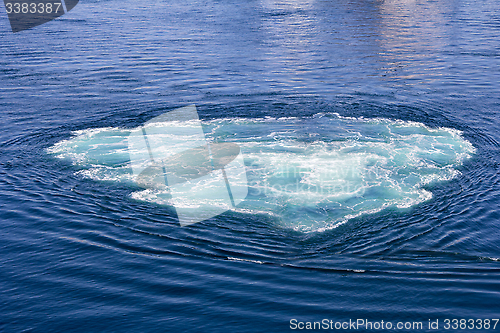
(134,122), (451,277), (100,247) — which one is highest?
(134,122)

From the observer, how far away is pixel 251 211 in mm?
13758

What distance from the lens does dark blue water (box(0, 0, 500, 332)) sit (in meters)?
10.0

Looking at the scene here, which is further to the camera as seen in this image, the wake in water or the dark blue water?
the wake in water

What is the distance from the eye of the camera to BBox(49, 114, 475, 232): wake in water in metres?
14.2

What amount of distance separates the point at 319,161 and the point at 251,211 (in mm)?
4361

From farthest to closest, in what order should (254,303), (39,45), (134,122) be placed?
1. (39,45)
2. (134,122)
3. (254,303)

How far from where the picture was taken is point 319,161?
55.7 feet

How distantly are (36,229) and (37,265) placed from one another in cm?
186

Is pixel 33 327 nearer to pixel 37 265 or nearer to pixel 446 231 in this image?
pixel 37 265

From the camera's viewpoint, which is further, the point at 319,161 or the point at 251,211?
the point at 319,161

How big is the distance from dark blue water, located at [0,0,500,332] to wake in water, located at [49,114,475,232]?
14 centimetres

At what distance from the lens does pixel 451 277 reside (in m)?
10.7

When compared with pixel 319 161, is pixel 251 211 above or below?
below

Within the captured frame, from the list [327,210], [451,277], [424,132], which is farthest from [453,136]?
[451,277]
